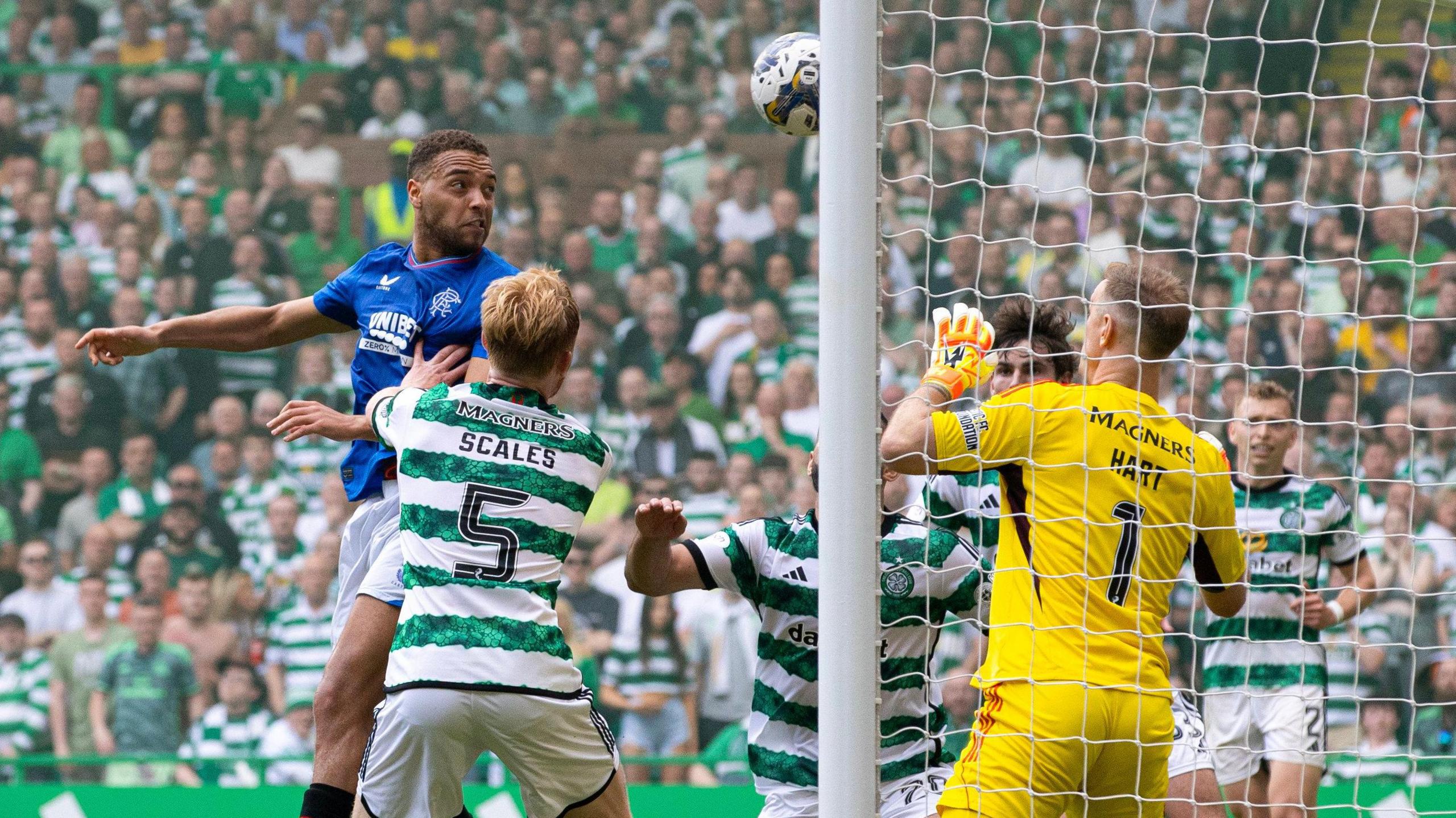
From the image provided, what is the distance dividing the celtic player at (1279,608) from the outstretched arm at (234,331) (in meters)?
4.01

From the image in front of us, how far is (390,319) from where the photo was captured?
4449 mm

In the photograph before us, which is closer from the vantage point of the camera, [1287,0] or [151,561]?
[151,561]

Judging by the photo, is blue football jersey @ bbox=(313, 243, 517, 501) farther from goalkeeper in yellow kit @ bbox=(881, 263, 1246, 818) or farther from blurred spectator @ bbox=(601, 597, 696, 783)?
blurred spectator @ bbox=(601, 597, 696, 783)

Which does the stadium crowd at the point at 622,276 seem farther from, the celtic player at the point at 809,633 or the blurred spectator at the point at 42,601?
the celtic player at the point at 809,633

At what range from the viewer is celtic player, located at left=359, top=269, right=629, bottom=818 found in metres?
3.49

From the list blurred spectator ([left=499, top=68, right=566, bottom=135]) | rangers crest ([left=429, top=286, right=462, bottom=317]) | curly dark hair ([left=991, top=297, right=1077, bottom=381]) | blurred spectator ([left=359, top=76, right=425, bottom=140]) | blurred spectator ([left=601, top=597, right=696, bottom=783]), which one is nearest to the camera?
rangers crest ([left=429, top=286, right=462, bottom=317])

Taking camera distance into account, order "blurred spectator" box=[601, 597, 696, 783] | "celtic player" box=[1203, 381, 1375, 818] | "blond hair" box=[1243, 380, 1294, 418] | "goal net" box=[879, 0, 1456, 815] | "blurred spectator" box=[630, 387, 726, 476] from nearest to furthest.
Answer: "blond hair" box=[1243, 380, 1294, 418] → "celtic player" box=[1203, 381, 1375, 818] → "goal net" box=[879, 0, 1456, 815] → "blurred spectator" box=[601, 597, 696, 783] → "blurred spectator" box=[630, 387, 726, 476]

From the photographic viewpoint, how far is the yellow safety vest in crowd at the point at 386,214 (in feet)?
35.0

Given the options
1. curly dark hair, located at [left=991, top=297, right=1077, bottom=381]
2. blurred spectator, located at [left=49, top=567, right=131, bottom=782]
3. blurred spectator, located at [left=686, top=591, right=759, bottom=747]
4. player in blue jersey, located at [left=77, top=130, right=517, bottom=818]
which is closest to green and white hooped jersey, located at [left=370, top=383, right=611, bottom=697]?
player in blue jersey, located at [left=77, top=130, right=517, bottom=818]

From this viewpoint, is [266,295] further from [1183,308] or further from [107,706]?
[1183,308]

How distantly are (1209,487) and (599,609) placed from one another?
5252 millimetres

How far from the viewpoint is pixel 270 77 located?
1137cm

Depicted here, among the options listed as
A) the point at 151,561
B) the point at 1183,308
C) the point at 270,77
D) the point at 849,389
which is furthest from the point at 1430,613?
the point at 270,77

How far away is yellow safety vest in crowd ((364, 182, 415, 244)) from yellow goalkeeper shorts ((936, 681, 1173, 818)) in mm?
7638
